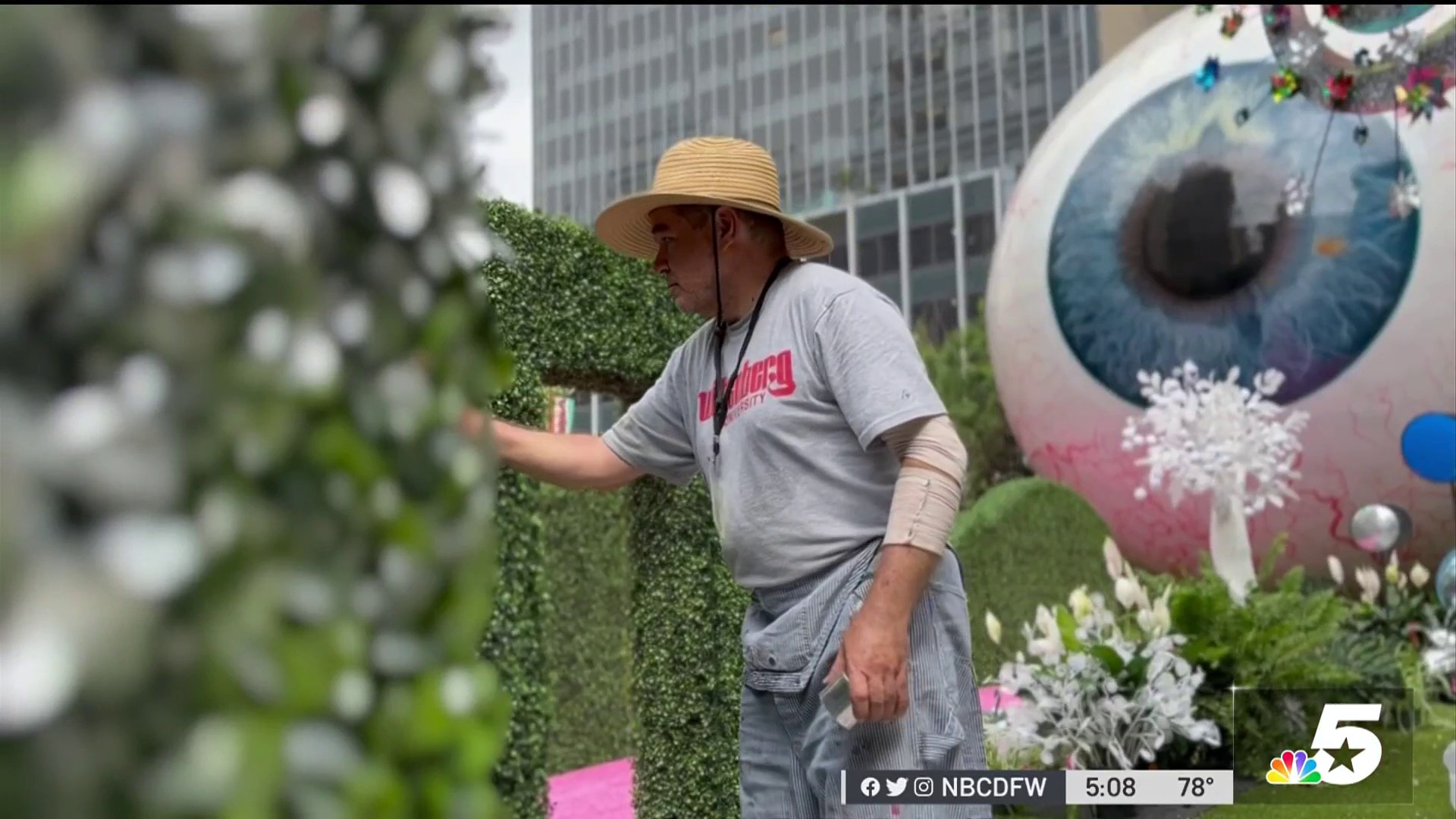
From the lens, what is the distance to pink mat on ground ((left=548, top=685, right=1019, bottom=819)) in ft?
16.8

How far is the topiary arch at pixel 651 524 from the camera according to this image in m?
3.23

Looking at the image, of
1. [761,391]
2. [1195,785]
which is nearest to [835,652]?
[761,391]

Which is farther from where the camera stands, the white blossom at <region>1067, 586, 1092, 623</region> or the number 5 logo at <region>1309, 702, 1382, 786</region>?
the white blossom at <region>1067, 586, 1092, 623</region>

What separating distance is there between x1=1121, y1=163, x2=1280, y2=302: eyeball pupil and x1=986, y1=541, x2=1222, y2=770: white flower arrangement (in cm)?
343

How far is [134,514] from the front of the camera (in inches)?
20.7

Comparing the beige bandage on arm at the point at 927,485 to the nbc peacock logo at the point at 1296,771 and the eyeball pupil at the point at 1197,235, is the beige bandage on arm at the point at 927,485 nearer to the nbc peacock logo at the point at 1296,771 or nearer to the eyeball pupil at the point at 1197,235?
the nbc peacock logo at the point at 1296,771

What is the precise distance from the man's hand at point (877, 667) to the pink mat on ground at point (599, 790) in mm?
2956

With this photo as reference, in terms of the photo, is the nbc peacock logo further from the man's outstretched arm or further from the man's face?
the man's face

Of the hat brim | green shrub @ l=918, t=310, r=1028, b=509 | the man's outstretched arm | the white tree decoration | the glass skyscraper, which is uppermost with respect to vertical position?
the glass skyscraper

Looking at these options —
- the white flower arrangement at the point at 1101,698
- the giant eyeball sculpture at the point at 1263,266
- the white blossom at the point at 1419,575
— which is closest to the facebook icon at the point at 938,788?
the white flower arrangement at the point at 1101,698

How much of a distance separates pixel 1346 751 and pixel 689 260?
2.55 metres

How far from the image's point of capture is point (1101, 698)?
4.72 m

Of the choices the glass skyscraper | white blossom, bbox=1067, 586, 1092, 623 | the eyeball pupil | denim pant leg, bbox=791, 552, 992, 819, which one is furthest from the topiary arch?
the glass skyscraper

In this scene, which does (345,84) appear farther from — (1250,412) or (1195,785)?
(1250,412)
